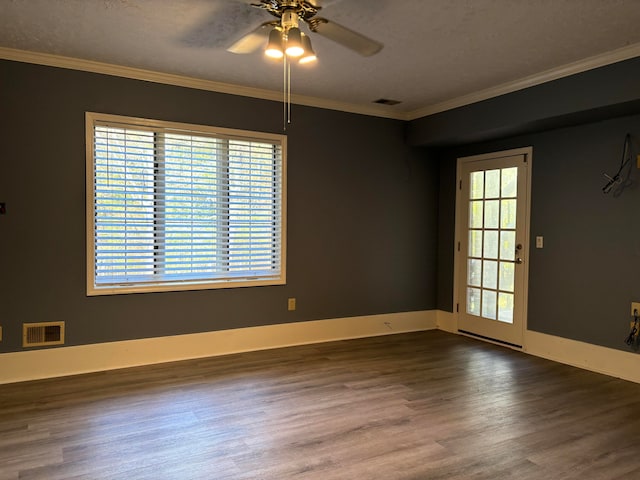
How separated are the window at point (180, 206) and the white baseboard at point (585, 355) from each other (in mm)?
2513

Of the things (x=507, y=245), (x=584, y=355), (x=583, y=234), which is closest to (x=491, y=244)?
(x=507, y=245)

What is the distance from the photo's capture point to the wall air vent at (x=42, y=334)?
362cm

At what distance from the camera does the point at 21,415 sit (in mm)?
2965

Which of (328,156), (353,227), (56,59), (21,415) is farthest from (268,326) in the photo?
(56,59)

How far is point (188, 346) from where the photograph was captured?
422 centimetres

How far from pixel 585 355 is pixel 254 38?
3.69 metres

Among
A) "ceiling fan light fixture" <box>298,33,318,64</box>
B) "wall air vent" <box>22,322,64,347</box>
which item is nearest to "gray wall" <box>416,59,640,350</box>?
"ceiling fan light fixture" <box>298,33,318,64</box>

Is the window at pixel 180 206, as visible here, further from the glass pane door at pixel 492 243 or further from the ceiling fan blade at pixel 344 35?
the glass pane door at pixel 492 243

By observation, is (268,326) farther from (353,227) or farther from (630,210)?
(630,210)

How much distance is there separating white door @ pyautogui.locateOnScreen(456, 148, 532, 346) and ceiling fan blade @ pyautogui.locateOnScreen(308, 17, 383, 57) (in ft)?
8.40

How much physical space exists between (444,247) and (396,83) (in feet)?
7.12

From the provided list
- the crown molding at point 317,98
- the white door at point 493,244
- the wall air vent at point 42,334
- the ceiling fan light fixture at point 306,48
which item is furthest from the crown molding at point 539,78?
the wall air vent at point 42,334

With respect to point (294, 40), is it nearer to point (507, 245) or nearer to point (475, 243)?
point (507, 245)

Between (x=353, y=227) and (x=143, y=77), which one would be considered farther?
(x=353, y=227)
